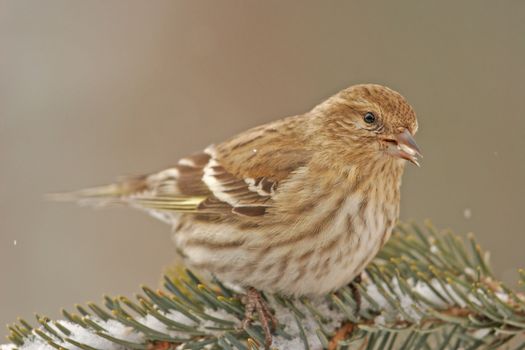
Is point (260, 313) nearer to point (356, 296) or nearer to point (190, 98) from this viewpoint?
point (356, 296)

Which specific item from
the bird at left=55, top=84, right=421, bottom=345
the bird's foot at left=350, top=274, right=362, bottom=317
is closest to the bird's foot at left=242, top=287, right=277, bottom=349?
the bird at left=55, top=84, right=421, bottom=345

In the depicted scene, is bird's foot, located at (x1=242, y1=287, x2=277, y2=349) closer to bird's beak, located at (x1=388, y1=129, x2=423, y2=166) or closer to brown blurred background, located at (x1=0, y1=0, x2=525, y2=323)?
bird's beak, located at (x1=388, y1=129, x2=423, y2=166)

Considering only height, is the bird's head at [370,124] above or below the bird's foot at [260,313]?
above

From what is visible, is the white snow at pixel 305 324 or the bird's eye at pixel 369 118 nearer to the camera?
the white snow at pixel 305 324

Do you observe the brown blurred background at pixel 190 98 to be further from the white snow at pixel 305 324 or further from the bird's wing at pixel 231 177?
the white snow at pixel 305 324

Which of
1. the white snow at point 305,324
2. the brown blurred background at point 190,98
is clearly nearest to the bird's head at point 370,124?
the white snow at point 305,324

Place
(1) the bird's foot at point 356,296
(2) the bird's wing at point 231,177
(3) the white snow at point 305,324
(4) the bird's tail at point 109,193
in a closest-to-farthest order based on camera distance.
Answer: (3) the white snow at point 305,324 → (1) the bird's foot at point 356,296 → (2) the bird's wing at point 231,177 → (4) the bird's tail at point 109,193

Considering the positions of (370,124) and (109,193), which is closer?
(370,124)

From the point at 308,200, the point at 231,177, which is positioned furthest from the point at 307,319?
the point at 231,177
